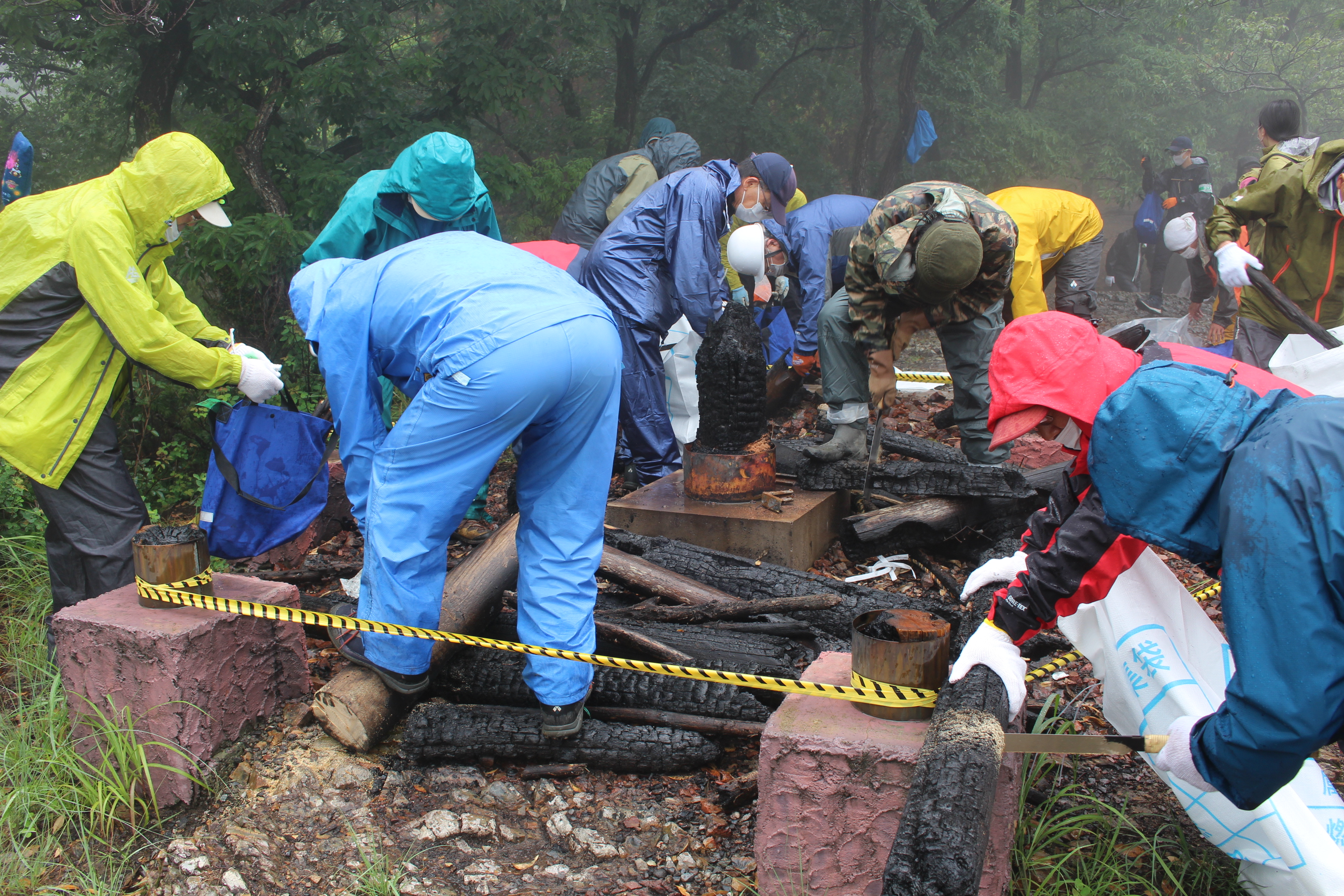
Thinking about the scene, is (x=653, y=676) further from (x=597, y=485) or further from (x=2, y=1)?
(x=2, y=1)

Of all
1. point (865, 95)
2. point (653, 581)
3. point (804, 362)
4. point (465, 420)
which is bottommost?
point (804, 362)

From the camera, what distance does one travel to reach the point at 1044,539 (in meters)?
2.63

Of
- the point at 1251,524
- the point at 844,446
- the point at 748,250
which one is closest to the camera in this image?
the point at 1251,524

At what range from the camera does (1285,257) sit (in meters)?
5.01

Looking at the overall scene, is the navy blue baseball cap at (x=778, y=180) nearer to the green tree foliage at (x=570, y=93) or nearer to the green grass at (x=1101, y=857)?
the green tree foliage at (x=570, y=93)

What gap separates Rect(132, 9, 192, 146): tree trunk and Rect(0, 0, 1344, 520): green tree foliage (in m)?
0.02

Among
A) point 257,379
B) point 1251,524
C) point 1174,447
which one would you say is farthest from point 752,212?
point 1251,524

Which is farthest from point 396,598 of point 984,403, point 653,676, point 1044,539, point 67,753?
point 984,403

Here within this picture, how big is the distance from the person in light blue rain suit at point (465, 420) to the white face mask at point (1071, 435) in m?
1.35

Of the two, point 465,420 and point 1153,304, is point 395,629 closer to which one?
point 465,420

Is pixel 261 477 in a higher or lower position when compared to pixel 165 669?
→ higher

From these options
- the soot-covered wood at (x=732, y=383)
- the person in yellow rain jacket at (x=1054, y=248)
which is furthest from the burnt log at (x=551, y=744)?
the person in yellow rain jacket at (x=1054, y=248)

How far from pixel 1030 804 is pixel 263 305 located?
7.04 meters

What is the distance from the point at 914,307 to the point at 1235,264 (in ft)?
5.85
